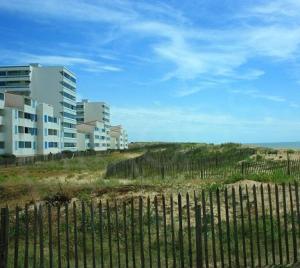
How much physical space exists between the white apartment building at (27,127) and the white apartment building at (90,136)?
32039 mm

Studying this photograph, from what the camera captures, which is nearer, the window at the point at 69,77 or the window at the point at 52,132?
the window at the point at 52,132

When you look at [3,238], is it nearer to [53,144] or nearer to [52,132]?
[52,132]

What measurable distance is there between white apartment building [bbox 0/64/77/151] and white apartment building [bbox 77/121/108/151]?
14.3 m

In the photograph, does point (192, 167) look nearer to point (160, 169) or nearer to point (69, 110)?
point (160, 169)

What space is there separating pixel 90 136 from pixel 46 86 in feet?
105

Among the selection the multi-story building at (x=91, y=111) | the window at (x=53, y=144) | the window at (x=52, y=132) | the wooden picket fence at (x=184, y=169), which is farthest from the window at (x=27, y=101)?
the multi-story building at (x=91, y=111)

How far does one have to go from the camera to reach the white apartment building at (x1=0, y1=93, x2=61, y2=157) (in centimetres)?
7806

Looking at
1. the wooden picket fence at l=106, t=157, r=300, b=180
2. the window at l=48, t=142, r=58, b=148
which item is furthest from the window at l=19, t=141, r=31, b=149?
the wooden picket fence at l=106, t=157, r=300, b=180

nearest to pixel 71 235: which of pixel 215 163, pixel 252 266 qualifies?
pixel 252 266

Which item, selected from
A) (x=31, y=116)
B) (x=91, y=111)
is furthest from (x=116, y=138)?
(x=31, y=116)

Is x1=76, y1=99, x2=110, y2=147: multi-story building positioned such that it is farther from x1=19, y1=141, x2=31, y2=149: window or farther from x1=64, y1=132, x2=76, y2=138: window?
x1=19, y1=141, x2=31, y2=149: window

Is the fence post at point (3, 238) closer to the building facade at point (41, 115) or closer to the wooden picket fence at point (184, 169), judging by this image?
the wooden picket fence at point (184, 169)

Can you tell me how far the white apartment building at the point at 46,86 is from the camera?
11381 centimetres

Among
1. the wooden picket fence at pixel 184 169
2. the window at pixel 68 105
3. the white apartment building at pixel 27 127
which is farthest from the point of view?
the window at pixel 68 105
